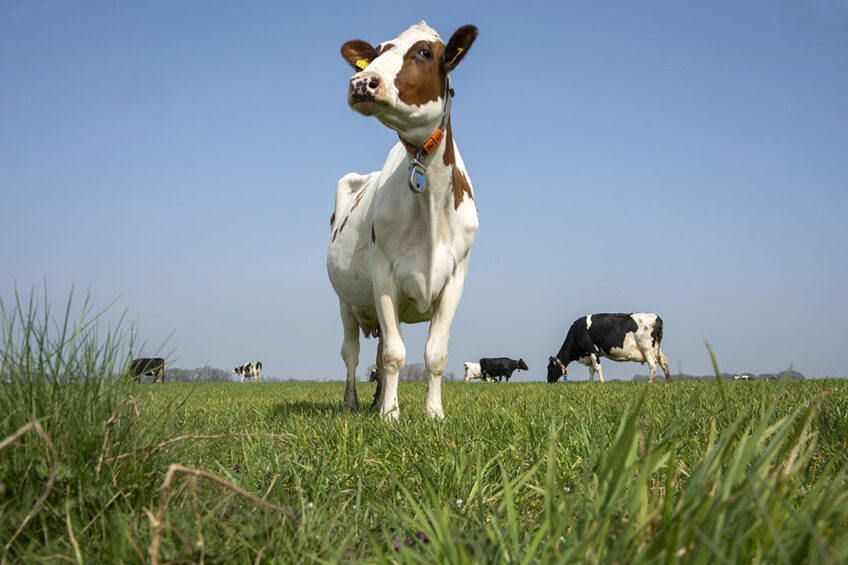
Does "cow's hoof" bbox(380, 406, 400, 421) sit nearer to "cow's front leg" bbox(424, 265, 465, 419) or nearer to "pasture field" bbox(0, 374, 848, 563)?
"cow's front leg" bbox(424, 265, 465, 419)

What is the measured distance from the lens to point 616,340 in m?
22.8

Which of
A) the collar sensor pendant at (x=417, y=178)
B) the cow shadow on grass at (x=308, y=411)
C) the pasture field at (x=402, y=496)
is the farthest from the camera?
the cow shadow on grass at (x=308, y=411)

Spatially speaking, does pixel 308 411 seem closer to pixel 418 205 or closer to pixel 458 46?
pixel 418 205

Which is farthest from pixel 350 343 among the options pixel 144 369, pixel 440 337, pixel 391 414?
pixel 144 369

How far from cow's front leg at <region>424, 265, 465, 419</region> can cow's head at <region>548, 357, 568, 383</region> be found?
19763 mm

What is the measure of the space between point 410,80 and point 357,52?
2.98ft

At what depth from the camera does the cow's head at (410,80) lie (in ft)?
14.2

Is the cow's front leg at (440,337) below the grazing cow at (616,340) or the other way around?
below

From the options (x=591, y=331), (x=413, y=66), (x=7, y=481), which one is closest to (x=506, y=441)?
(x=7, y=481)

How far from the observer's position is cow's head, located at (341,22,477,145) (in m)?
4.32

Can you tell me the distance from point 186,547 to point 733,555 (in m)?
1.19

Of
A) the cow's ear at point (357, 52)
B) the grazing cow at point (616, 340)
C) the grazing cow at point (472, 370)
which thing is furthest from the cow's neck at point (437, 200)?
the grazing cow at point (472, 370)

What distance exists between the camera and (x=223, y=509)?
1.93 metres

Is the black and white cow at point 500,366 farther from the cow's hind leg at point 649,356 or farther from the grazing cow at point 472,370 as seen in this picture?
the cow's hind leg at point 649,356
